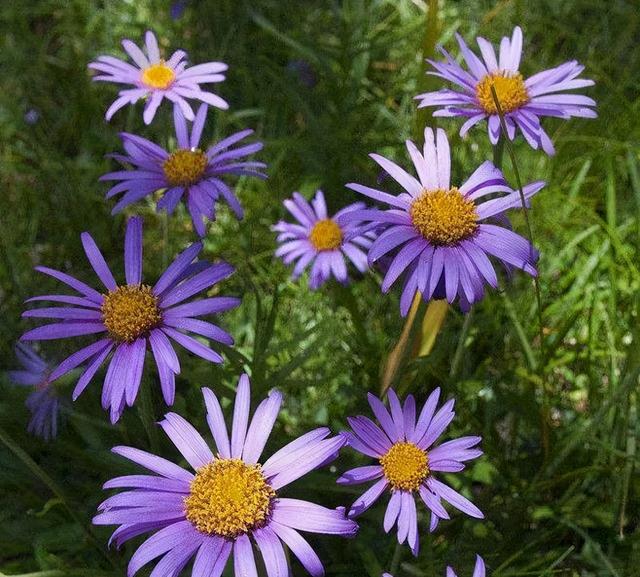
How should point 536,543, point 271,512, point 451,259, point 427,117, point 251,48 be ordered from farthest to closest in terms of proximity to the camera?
point 251,48
point 427,117
point 536,543
point 451,259
point 271,512

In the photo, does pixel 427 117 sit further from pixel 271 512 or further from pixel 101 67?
pixel 271 512

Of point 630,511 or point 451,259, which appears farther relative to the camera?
point 630,511

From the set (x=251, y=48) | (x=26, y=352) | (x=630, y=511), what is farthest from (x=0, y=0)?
(x=630, y=511)

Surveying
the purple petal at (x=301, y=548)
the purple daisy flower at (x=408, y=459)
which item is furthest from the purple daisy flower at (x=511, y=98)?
the purple petal at (x=301, y=548)

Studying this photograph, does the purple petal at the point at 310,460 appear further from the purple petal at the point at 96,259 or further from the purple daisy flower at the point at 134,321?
the purple petal at the point at 96,259

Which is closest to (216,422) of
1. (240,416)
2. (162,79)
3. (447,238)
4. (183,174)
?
(240,416)

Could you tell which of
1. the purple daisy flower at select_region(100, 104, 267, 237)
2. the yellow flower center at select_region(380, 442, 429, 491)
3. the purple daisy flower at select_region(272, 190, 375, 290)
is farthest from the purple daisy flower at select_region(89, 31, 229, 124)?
the yellow flower center at select_region(380, 442, 429, 491)
